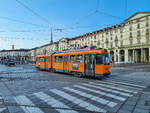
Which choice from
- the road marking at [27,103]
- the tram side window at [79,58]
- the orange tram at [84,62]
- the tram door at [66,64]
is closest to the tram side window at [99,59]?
the orange tram at [84,62]

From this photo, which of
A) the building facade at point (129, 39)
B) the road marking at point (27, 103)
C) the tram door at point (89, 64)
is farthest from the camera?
the building facade at point (129, 39)

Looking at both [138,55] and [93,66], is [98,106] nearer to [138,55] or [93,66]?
[93,66]

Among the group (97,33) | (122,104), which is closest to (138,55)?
(97,33)

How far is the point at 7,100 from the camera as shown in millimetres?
4949

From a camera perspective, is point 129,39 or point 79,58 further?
point 129,39

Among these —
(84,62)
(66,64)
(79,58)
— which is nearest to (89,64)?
(84,62)

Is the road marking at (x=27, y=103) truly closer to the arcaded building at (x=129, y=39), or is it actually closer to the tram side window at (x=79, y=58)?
the tram side window at (x=79, y=58)

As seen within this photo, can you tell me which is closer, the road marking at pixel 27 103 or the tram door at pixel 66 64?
the road marking at pixel 27 103

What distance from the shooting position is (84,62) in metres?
11.0

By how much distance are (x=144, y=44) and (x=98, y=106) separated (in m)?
47.4

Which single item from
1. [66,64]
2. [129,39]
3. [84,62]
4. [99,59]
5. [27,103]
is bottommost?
[27,103]

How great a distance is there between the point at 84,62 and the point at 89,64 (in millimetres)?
603

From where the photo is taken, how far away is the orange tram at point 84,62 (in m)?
10.0

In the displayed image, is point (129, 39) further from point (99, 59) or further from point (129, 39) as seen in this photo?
point (99, 59)
